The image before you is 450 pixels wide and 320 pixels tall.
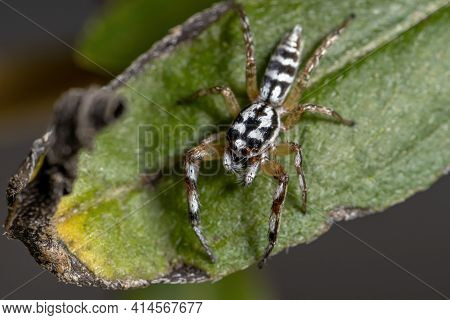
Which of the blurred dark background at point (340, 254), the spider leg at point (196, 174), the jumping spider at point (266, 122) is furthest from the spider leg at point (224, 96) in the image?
the blurred dark background at point (340, 254)

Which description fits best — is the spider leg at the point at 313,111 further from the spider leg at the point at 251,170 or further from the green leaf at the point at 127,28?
the green leaf at the point at 127,28

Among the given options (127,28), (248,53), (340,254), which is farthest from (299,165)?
(340,254)

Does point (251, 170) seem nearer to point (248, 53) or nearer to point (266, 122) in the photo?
point (266, 122)

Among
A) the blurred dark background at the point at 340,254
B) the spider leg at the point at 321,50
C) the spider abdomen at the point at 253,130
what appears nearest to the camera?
the spider leg at the point at 321,50

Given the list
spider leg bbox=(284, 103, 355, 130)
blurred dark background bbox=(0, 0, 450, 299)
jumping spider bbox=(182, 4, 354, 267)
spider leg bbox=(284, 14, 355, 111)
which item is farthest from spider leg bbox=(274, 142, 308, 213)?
blurred dark background bbox=(0, 0, 450, 299)

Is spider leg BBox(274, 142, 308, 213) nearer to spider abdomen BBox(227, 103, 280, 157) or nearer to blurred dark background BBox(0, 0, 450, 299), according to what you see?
spider abdomen BBox(227, 103, 280, 157)

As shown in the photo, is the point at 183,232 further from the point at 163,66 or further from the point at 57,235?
the point at 163,66

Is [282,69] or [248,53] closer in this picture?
[248,53]
